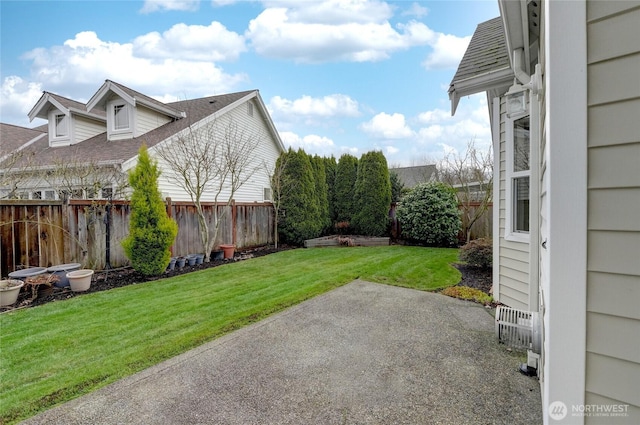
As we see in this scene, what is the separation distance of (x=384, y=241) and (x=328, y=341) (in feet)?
28.0

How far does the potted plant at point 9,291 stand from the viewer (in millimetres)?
4875

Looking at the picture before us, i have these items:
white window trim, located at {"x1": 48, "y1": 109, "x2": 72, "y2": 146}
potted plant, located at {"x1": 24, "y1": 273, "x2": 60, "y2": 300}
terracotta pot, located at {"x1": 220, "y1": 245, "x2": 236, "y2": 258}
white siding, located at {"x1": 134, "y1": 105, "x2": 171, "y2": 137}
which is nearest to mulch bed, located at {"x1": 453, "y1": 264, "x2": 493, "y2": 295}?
terracotta pot, located at {"x1": 220, "y1": 245, "x2": 236, "y2": 258}

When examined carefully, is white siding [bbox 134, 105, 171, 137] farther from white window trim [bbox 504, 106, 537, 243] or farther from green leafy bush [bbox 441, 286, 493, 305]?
white window trim [bbox 504, 106, 537, 243]

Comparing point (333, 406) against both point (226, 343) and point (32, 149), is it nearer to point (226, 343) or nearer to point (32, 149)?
point (226, 343)

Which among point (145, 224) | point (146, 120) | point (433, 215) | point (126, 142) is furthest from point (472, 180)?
point (126, 142)

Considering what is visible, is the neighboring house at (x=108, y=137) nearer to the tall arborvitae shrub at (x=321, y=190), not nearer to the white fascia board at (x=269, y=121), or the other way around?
the white fascia board at (x=269, y=121)

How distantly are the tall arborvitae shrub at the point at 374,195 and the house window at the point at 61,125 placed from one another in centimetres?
1273

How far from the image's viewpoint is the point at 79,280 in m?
5.63

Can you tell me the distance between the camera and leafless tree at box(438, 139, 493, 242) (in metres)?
10.8

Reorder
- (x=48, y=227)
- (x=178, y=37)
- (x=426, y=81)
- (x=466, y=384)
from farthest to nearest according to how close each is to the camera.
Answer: (x=426, y=81), (x=178, y=37), (x=48, y=227), (x=466, y=384)

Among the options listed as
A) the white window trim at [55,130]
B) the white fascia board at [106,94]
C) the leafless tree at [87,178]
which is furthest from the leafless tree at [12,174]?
the white fascia board at [106,94]

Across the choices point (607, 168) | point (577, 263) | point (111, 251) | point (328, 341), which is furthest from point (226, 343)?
point (111, 251)

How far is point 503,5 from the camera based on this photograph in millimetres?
2521

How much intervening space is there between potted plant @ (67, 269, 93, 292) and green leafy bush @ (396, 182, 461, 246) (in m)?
9.51
